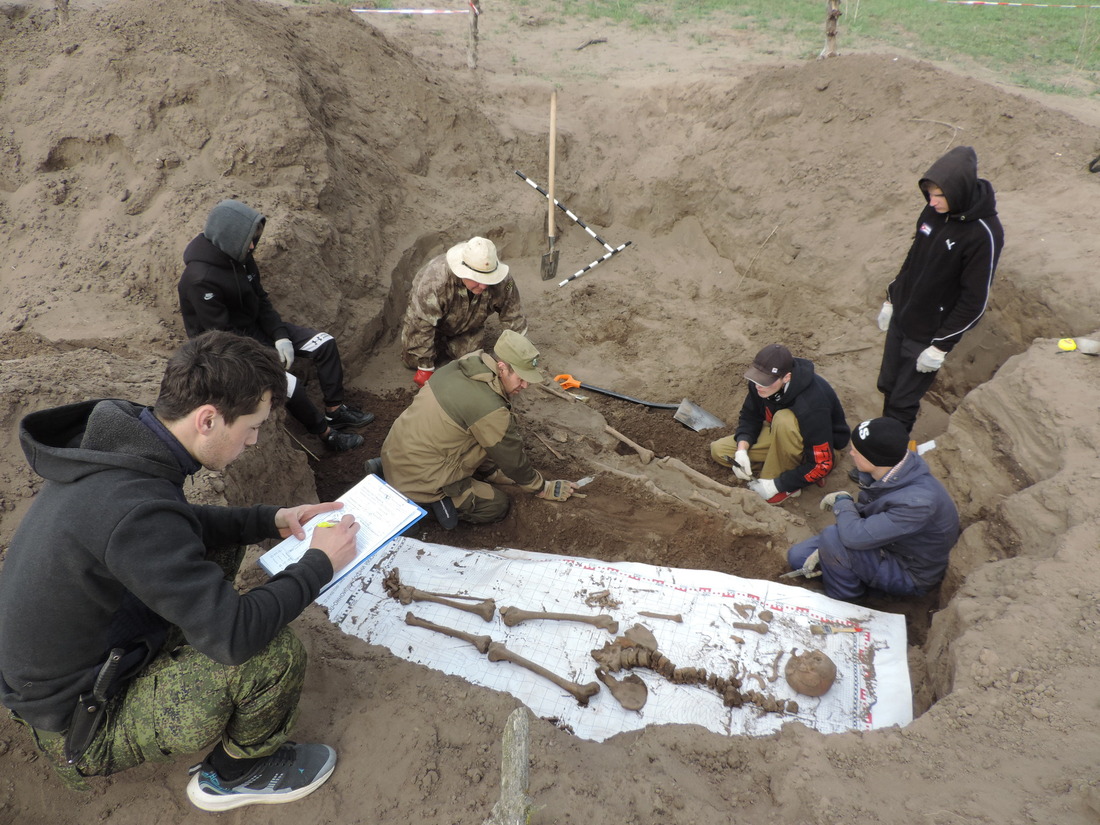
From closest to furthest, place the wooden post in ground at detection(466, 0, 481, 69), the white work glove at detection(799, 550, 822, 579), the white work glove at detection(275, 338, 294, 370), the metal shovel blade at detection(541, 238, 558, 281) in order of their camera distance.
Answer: the white work glove at detection(799, 550, 822, 579) → the white work glove at detection(275, 338, 294, 370) → the metal shovel blade at detection(541, 238, 558, 281) → the wooden post in ground at detection(466, 0, 481, 69)

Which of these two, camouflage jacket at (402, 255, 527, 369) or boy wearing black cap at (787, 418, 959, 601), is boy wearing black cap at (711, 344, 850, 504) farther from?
camouflage jacket at (402, 255, 527, 369)

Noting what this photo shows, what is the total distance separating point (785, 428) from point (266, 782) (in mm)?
4027

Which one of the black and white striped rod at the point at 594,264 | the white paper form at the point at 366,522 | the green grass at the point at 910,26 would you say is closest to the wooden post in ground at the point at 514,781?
the white paper form at the point at 366,522

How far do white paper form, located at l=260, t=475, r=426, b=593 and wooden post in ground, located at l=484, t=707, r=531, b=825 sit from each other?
97 cm

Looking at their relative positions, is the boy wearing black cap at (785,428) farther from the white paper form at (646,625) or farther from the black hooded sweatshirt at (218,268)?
the black hooded sweatshirt at (218,268)

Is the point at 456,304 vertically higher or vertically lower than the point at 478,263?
lower

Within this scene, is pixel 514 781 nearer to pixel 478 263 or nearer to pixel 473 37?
pixel 478 263

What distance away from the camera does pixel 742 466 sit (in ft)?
17.1

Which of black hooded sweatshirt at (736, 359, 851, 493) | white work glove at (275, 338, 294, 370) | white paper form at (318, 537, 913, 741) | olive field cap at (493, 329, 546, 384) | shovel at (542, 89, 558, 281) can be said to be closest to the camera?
white paper form at (318, 537, 913, 741)

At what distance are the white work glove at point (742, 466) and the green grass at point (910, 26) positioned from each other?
9124 millimetres

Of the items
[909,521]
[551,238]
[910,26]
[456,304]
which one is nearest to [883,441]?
[909,521]

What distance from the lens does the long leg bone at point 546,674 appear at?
10.8 ft

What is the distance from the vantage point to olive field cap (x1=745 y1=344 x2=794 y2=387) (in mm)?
4496

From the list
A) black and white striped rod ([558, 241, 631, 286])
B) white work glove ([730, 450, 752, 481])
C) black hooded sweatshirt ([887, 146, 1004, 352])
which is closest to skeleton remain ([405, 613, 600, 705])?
white work glove ([730, 450, 752, 481])
